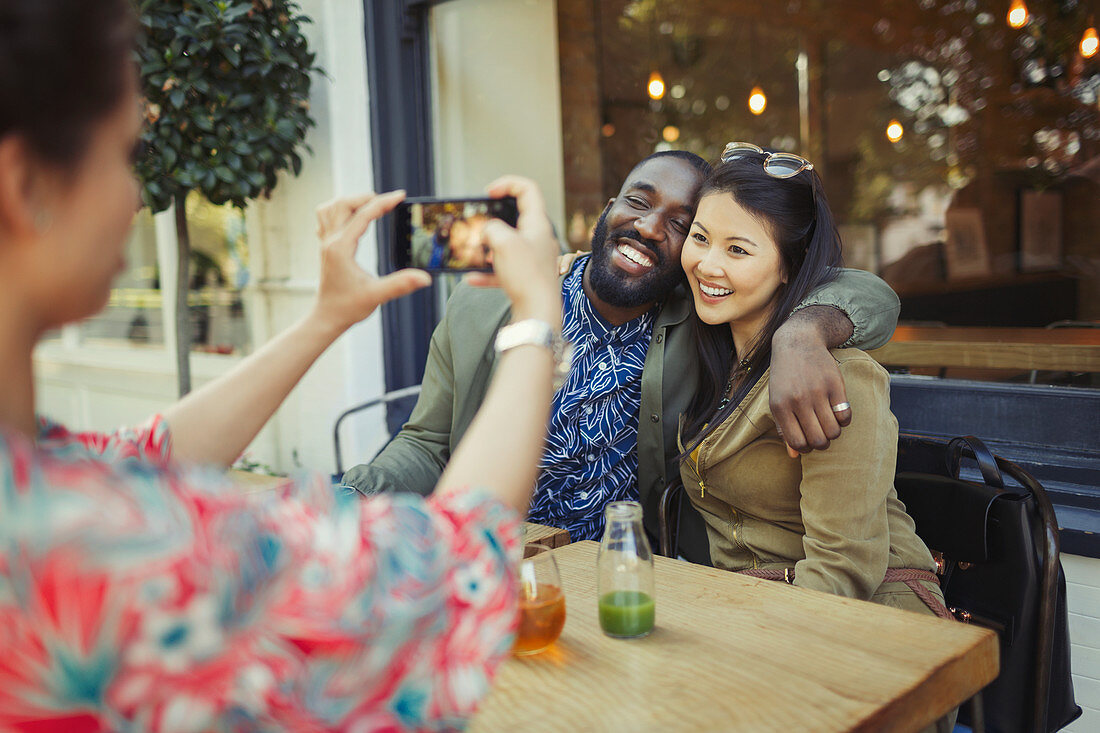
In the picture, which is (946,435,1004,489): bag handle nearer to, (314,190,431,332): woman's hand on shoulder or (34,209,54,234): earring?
(314,190,431,332): woman's hand on shoulder

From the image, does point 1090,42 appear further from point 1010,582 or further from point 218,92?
point 218,92

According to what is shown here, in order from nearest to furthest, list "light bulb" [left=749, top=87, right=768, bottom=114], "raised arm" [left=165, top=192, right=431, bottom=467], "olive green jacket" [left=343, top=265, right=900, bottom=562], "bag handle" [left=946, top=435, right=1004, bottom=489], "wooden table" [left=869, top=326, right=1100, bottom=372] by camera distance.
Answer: "raised arm" [left=165, top=192, right=431, bottom=467] → "bag handle" [left=946, top=435, right=1004, bottom=489] → "olive green jacket" [left=343, top=265, right=900, bottom=562] → "wooden table" [left=869, top=326, right=1100, bottom=372] → "light bulb" [left=749, top=87, right=768, bottom=114]

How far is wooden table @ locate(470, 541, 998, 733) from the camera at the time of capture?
40.7 inches

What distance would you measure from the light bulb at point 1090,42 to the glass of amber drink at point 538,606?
4087 mm

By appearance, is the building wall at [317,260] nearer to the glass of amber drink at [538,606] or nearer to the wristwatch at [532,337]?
the glass of amber drink at [538,606]

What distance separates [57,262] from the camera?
672mm

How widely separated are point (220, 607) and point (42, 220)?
0.33 m

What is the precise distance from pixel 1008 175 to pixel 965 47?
1.12 meters

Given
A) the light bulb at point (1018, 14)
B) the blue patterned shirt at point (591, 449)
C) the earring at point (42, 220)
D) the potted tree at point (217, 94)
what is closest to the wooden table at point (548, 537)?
the blue patterned shirt at point (591, 449)

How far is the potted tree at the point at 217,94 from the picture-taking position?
136 inches

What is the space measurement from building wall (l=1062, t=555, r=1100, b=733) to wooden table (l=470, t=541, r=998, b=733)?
1.33m

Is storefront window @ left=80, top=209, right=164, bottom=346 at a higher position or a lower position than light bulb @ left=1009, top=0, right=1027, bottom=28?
lower

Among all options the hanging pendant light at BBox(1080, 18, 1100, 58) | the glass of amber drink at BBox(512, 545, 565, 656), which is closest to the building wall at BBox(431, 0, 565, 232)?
the hanging pendant light at BBox(1080, 18, 1100, 58)

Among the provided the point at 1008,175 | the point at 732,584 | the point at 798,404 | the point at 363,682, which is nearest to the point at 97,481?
the point at 363,682
